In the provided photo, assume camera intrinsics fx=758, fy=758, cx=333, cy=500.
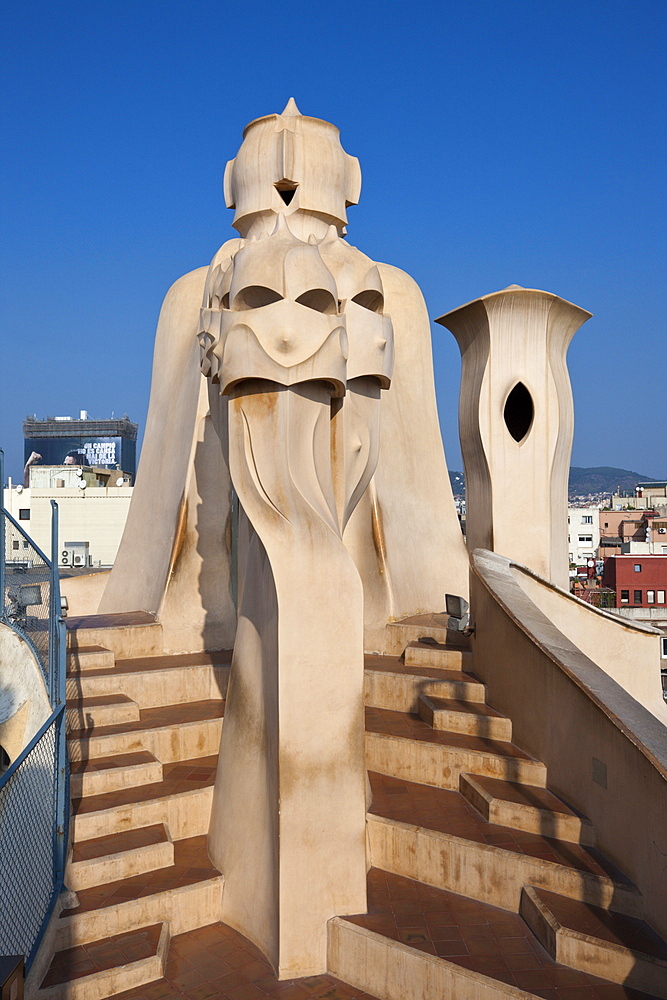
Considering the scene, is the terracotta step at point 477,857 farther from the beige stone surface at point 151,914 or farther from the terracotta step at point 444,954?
the beige stone surface at point 151,914

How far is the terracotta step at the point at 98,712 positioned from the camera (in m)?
6.37

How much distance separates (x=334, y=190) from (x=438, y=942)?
8258 millimetres

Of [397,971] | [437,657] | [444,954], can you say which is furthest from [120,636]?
[444,954]

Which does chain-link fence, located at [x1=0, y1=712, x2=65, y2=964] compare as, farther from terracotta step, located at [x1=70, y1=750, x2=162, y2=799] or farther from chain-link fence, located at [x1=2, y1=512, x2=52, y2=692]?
chain-link fence, located at [x1=2, y1=512, x2=52, y2=692]

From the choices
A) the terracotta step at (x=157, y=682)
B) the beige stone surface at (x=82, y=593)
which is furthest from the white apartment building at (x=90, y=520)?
the terracotta step at (x=157, y=682)

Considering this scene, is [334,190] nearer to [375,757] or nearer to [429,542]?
[429,542]

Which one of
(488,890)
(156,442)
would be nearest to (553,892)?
(488,890)

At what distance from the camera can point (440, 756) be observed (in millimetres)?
6027

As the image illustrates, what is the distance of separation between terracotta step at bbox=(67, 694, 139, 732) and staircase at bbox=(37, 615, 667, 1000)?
0.02m

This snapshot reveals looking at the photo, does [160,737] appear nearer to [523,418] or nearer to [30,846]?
[30,846]

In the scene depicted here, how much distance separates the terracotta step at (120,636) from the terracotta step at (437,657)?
275cm

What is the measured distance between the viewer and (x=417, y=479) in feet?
34.0

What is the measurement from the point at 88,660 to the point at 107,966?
3.32 meters

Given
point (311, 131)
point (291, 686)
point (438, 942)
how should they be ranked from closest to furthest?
point (438, 942) → point (291, 686) → point (311, 131)
